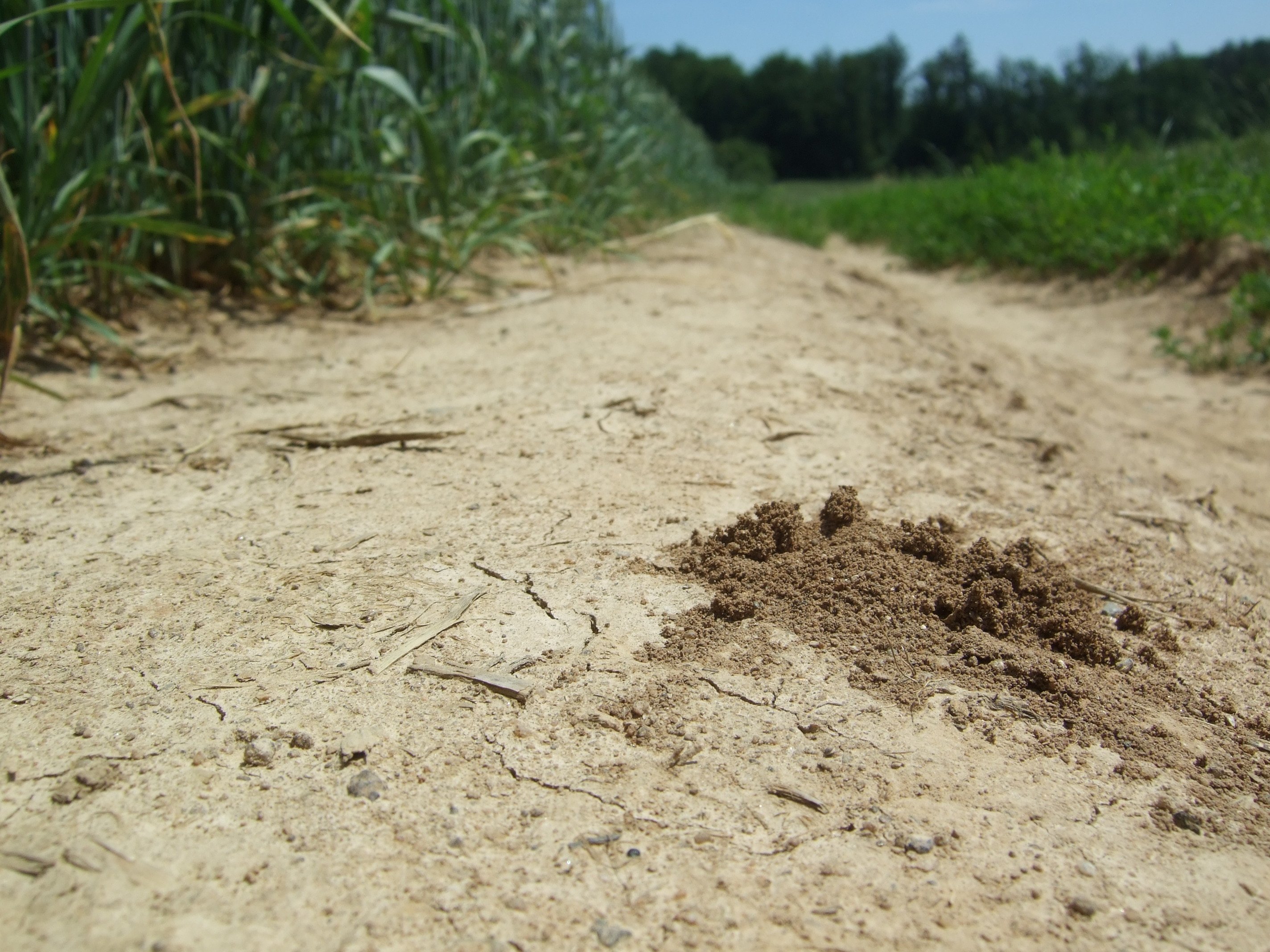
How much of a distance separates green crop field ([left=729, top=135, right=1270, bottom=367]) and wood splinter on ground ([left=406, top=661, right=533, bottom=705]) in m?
3.40

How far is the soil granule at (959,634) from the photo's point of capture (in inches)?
47.8

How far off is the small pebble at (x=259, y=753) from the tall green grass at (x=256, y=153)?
135 cm

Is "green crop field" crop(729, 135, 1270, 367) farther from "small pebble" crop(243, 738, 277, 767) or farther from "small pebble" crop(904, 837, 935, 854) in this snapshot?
"small pebble" crop(243, 738, 277, 767)

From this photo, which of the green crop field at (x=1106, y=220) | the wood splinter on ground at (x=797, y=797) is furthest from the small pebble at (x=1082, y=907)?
the green crop field at (x=1106, y=220)

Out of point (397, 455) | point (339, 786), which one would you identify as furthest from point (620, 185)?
point (339, 786)

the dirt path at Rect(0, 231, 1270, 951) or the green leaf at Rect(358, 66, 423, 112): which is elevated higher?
the green leaf at Rect(358, 66, 423, 112)

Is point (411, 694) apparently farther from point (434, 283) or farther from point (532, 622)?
point (434, 283)

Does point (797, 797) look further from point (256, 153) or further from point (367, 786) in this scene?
point (256, 153)

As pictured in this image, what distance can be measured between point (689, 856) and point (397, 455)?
1124 millimetres

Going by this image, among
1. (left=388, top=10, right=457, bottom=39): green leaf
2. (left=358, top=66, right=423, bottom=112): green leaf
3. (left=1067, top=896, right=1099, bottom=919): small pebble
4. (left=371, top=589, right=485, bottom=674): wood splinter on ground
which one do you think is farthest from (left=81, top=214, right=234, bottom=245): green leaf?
(left=1067, top=896, right=1099, bottom=919): small pebble

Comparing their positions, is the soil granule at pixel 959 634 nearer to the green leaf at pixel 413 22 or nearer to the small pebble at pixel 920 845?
the small pebble at pixel 920 845

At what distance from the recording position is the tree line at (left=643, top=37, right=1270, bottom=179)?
27.8 ft

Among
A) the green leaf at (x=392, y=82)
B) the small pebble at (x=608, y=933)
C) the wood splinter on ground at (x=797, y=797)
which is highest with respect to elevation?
the green leaf at (x=392, y=82)

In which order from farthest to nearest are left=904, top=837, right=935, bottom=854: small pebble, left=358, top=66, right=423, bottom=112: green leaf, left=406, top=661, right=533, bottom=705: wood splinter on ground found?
left=358, top=66, right=423, bottom=112: green leaf
left=406, top=661, right=533, bottom=705: wood splinter on ground
left=904, top=837, right=935, bottom=854: small pebble
